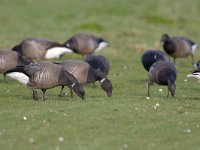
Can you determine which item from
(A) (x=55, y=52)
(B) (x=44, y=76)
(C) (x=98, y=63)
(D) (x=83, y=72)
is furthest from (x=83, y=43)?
(B) (x=44, y=76)

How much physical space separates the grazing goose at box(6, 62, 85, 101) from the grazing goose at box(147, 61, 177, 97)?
2.37 m

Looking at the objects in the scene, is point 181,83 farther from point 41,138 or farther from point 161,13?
point 161,13

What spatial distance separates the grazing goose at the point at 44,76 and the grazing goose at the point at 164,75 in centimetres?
237

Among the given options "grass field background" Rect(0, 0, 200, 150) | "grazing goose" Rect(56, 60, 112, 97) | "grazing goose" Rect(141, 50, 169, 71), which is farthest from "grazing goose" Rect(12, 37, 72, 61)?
"grazing goose" Rect(56, 60, 112, 97)

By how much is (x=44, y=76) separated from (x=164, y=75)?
3328mm

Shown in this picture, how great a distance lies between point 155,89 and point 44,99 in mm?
4681

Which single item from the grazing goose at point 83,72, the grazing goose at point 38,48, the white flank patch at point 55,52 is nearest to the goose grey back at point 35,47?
the grazing goose at point 38,48

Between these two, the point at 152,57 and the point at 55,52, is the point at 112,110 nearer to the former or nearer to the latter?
the point at 152,57

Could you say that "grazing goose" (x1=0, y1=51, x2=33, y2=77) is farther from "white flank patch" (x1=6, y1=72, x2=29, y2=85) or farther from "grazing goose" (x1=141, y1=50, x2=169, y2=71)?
"grazing goose" (x1=141, y1=50, x2=169, y2=71)

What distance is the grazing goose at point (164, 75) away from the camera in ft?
52.6

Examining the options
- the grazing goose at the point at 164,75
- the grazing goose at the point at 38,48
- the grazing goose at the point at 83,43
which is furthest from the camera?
the grazing goose at the point at 83,43

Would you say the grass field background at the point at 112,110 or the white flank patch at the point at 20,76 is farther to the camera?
the white flank patch at the point at 20,76

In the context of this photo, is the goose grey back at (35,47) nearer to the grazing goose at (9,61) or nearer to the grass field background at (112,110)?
the grass field background at (112,110)

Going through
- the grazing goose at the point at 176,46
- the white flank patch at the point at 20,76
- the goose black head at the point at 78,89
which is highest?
the white flank patch at the point at 20,76
